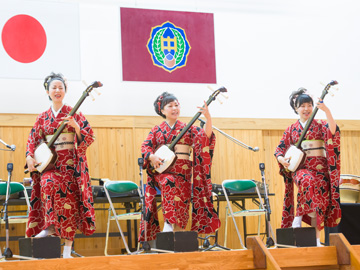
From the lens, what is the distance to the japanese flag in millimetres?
6016

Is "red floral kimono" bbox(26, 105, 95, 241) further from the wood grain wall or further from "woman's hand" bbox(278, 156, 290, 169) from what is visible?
the wood grain wall

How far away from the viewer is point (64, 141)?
13.4 ft

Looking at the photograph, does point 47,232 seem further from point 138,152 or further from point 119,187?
point 138,152

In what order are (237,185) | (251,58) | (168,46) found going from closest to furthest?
1. (237,185)
2. (168,46)
3. (251,58)

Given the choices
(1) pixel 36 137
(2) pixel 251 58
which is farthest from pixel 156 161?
(2) pixel 251 58

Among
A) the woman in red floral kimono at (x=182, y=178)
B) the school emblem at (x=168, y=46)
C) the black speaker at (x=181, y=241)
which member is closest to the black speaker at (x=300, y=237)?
the woman in red floral kimono at (x=182, y=178)

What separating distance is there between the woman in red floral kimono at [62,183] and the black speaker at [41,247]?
284mm

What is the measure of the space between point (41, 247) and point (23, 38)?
3215 mm

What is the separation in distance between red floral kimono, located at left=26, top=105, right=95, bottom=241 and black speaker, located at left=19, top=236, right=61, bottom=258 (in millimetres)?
295

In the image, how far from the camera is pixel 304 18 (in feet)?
25.0

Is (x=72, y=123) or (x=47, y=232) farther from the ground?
(x=72, y=123)

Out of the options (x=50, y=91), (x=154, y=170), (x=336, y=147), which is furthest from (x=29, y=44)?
(x=336, y=147)

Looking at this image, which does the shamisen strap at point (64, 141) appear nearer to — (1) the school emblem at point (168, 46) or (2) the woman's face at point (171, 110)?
(2) the woman's face at point (171, 110)

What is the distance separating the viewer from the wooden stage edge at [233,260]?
10.3ft
